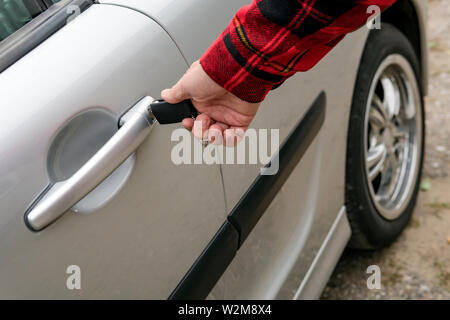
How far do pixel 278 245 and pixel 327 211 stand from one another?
1.02 ft

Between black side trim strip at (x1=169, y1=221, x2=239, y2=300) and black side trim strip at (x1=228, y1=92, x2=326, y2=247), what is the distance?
0.15ft

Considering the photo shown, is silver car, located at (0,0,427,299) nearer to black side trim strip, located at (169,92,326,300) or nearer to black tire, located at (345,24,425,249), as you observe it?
black side trim strip, located at (169,92,326,300)

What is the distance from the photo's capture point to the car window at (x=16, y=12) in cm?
113

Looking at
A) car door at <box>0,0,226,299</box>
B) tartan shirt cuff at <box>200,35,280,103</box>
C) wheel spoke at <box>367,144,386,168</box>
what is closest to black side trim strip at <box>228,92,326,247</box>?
car door at <box>0,0,226,299</box>

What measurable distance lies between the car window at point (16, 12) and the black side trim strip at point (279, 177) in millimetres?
680

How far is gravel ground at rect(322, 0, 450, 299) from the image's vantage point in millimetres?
2258

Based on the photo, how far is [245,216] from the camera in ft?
4.70

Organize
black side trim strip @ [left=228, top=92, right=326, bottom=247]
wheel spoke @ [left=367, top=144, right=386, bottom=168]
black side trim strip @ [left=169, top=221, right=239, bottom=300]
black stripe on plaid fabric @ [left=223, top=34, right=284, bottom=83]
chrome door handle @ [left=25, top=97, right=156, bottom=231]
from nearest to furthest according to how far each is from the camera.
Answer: chrome door handle @ [left=25, top=97, right=156, bottom=231] → black stripe on plaid fabric @ [left=223, top=34, right=284, bottom=83] → black side trim strip @ [left=169, top=221, right=239, bottom=300] → black side trim strip @ [left=228, top=92, right=326, bottom=247] → wheel spoke @ [left=367, top=144, right=386, bottom=168]

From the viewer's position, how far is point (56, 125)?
3.26 ft

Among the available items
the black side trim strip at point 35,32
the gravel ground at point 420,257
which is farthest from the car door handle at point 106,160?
the gravel ground at point 420,257

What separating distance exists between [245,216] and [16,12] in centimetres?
75

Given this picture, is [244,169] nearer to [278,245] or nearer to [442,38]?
[278,245]

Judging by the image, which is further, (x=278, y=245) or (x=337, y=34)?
(x=278, y=245)
